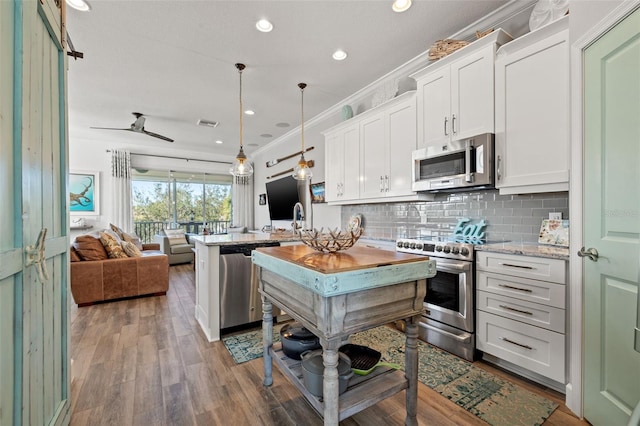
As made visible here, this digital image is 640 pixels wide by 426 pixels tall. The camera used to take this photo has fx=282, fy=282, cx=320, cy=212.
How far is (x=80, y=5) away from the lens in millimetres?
2271

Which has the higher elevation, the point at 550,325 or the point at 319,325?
the point at 319,325

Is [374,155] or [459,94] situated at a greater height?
[459,94]

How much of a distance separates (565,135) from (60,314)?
3.19 m

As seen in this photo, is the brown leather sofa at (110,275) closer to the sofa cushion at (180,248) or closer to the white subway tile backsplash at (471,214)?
the sofa cushion at (180,248)

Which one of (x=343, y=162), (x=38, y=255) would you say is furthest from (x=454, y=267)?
(x=38, y=255)

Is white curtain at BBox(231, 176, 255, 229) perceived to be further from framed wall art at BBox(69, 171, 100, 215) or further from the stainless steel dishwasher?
the stainless steel dishwasher

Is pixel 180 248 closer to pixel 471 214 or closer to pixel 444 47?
pixel 471 214

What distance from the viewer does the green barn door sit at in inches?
37.0

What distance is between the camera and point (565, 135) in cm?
185

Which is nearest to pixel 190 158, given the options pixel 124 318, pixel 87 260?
pixel 87 260

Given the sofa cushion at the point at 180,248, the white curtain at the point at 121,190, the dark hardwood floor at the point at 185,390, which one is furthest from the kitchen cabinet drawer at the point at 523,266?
the white curtain at the point at 121,190

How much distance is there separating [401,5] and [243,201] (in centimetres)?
648

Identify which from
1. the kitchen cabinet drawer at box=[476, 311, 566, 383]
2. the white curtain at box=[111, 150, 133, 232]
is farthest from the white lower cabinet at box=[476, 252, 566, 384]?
the white curtain at box=[111, 150, 133, 232]

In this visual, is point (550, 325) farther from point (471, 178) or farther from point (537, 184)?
point (471, 178)
